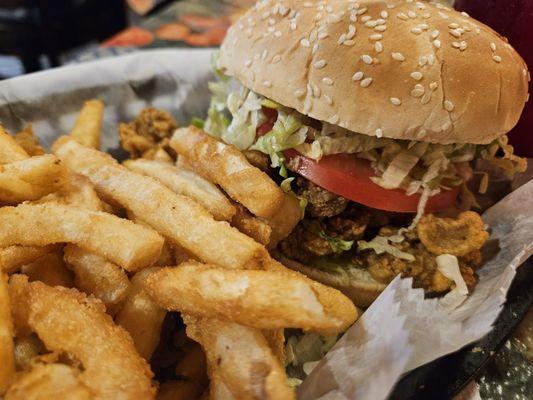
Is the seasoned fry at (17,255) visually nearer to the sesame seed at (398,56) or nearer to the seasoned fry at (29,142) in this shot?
the seasoned fry at (29,142)

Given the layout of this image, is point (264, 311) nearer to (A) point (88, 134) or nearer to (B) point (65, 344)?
(B) point (65, 344)

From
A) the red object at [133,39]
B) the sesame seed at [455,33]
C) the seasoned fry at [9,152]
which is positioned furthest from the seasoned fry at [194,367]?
the red object at [133,39]

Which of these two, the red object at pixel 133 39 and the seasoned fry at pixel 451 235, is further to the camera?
the red object at pixel 133 39

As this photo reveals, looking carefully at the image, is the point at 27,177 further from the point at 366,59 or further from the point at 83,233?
the point at 366,59

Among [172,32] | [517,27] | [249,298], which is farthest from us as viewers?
[172,32]

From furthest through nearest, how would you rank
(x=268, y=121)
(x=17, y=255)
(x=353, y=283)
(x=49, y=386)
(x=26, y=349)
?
(x=268, y=121)
(x=353, y=283)
(x=17, y=255)
(x=26, y=349)
(x=49, y=386)

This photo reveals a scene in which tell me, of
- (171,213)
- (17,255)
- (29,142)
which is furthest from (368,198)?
(29,142)

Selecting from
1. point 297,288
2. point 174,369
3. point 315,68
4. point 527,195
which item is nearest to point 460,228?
point 527,195
